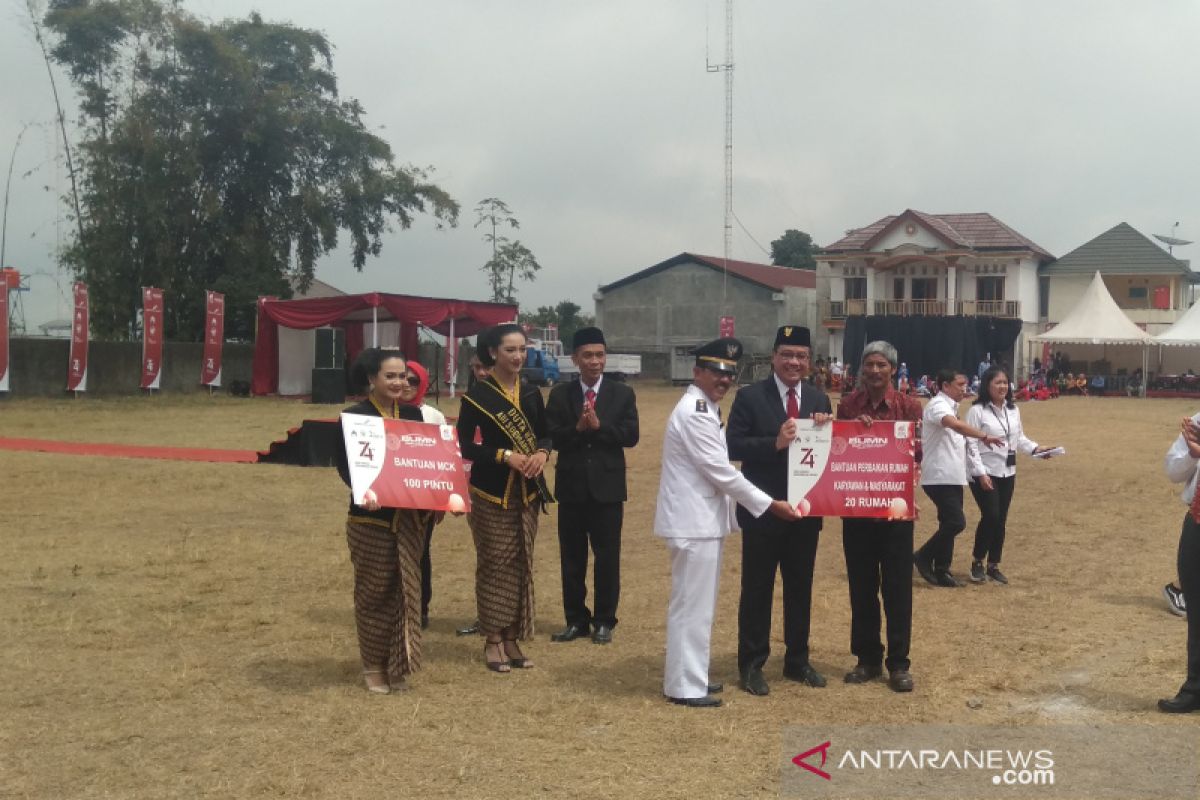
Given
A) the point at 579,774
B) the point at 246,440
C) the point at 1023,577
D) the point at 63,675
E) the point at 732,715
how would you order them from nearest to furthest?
1. the point at 579,774
2. the point at 732,715
3. the point at 63,675
4. the point at 1023,577
5. the point at 246,440

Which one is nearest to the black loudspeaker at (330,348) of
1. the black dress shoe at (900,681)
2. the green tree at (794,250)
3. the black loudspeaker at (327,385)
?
the black loudspeaker at (327,385)

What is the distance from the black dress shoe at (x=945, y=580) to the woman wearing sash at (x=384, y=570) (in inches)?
177

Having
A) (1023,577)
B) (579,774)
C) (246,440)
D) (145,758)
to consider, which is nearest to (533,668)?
(579,774)

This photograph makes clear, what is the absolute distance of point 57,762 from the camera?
464 centimetres

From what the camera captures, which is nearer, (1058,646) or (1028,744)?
(1028,744)

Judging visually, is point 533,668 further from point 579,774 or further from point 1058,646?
point 1058,646

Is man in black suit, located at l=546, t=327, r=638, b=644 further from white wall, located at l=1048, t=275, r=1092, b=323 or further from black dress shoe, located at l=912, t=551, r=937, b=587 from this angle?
white wall, located at l=1048, t=275, r=1092, b=323

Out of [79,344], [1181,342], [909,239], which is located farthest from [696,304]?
[79,344]

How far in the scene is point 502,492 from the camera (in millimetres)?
6090

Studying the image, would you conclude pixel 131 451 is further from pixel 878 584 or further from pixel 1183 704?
pixel 1183 704

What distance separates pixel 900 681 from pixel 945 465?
3.17 meters

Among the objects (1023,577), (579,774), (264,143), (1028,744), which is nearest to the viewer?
(579,774)

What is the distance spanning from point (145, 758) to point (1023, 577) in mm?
6633

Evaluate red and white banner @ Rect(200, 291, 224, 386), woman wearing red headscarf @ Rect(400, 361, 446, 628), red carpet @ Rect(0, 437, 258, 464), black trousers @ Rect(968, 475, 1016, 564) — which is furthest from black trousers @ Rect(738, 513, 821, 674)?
red and white banner @ Rect(200, 291, 224, 386)
